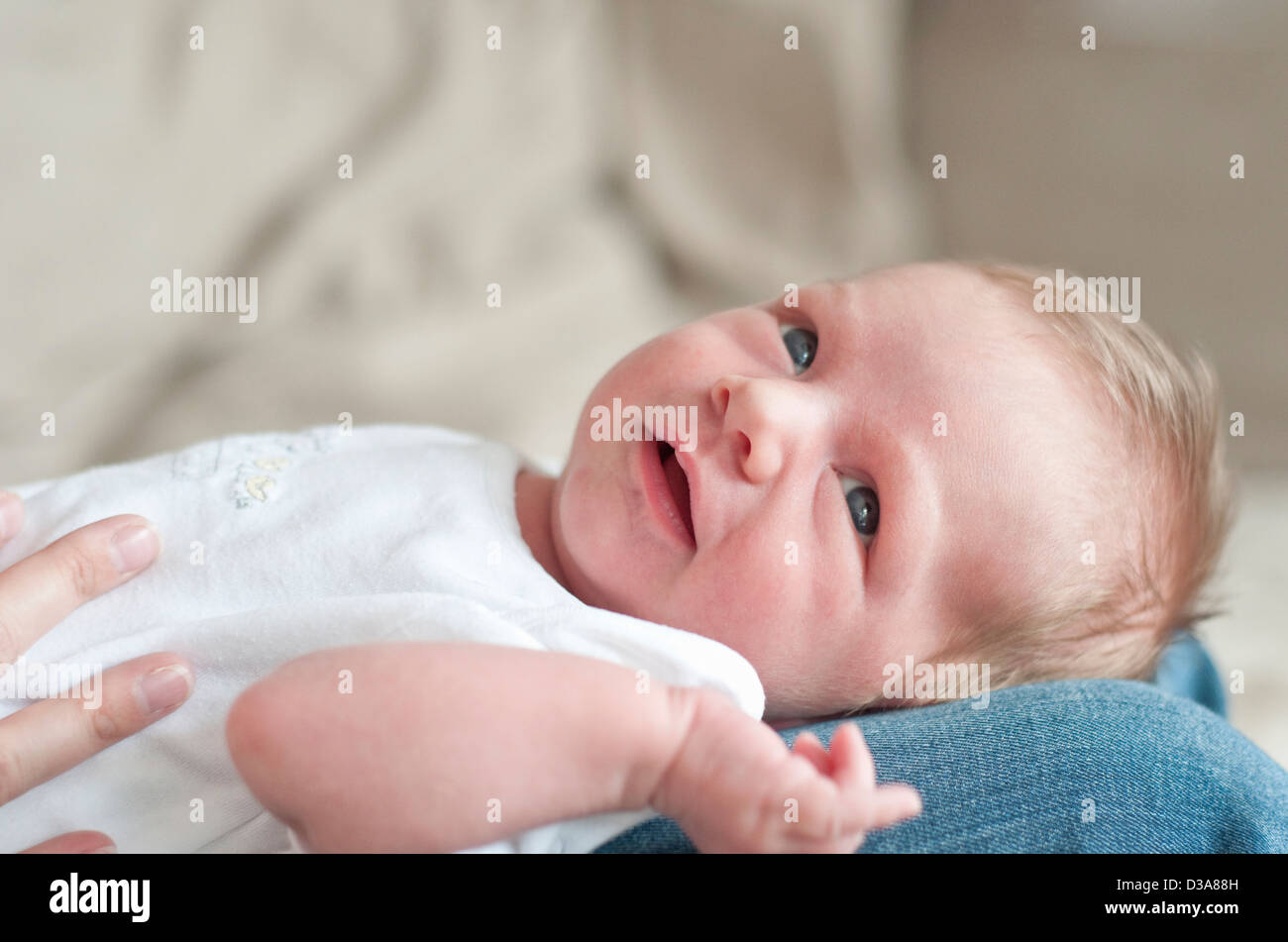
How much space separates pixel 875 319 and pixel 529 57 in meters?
1.40

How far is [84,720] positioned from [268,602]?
181 mm

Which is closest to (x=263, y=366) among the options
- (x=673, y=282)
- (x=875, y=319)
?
(x=673, y=282)

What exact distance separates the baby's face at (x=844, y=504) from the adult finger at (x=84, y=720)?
386 millimetres

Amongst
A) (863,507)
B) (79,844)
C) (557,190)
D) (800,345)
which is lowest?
(79,844)

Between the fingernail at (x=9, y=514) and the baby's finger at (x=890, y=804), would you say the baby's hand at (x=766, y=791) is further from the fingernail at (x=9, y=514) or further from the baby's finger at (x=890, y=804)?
the fingernail at (x=9, y=514)

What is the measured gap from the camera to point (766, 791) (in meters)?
0.74

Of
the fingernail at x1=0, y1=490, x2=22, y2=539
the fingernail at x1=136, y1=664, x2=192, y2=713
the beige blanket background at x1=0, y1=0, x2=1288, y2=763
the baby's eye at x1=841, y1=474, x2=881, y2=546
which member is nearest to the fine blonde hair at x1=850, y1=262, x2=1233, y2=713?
the baby's eye at x1=841, y1=474, x2=881, y2=546

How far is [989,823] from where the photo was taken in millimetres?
897

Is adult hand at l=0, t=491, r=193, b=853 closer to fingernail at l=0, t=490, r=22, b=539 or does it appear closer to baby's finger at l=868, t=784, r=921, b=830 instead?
fingernail at l=0, t=490, r=22, b=539

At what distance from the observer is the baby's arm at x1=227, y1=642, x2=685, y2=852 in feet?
2.54

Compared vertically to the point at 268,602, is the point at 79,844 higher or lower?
lower

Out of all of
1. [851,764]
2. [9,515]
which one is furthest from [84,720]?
[851,764]

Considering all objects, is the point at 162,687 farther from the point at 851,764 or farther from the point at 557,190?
the point at 557,190
